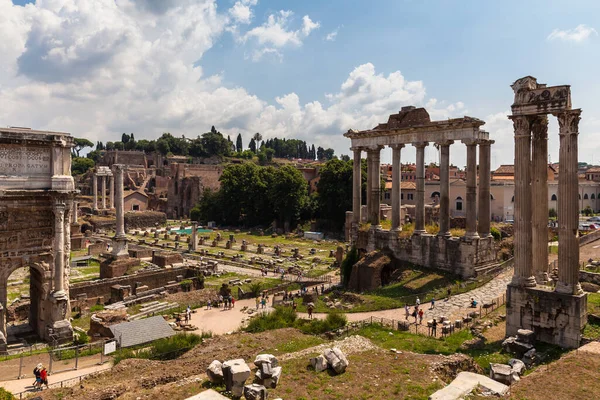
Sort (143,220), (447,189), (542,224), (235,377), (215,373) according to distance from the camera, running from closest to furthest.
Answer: (235,377)
(215,373)
(542,224)
(447,189)
(143,220)

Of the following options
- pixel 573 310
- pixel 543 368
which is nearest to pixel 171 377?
pixel 543 368

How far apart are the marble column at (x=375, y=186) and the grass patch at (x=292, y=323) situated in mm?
11180

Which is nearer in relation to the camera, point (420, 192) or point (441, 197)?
point (441, 197)

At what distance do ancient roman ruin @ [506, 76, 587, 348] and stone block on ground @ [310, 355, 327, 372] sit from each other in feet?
24.8

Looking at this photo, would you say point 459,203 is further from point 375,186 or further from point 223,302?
point 223,302

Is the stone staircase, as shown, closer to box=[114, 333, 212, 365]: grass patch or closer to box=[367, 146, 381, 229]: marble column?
box=[114, 333, 212, 365]: grass patch

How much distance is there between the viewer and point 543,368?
42.5 feet

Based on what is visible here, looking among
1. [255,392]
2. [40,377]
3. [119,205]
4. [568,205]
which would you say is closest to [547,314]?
[568,205]

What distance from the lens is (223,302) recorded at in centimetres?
2662

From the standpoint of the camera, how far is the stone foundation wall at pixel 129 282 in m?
27.3

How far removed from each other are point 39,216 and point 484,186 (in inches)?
861

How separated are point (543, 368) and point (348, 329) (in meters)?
7.57

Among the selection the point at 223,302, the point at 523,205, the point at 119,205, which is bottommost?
the point at 223,302

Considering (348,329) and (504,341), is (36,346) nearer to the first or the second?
(348,329)
